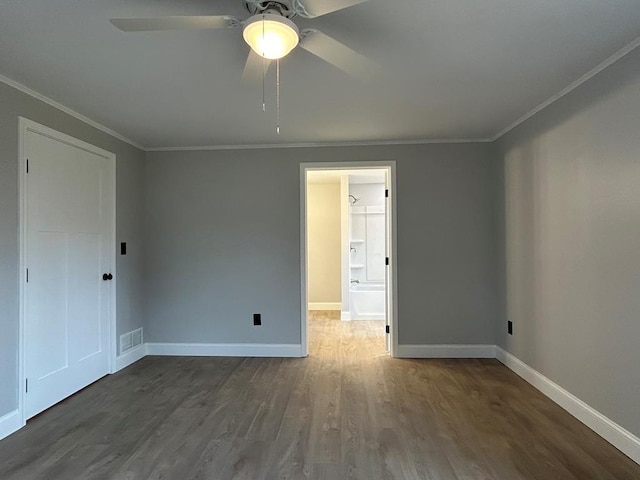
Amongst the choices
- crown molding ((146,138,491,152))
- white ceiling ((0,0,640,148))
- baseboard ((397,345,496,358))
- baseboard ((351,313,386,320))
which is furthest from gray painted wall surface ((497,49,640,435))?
baseboard ((351,313,386,320))

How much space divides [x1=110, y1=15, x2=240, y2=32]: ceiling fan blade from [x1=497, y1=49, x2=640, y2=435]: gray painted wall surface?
2102 millimetres

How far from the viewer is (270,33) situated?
1.51 m

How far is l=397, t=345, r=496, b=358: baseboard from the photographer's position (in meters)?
3.74

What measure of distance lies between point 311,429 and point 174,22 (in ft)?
7.52

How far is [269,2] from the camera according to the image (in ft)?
4.90

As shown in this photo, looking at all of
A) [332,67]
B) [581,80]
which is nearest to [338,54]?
[332,67]

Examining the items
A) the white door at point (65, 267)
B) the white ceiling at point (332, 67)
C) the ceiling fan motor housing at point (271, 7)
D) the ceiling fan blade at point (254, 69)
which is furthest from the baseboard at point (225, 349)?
the ceiling fan motor housing at point (271, 7)

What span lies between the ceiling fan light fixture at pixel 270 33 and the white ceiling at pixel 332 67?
0.68 ft

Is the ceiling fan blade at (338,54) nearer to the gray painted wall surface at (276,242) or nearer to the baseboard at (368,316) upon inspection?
the gray painted wall surface at (276,242)

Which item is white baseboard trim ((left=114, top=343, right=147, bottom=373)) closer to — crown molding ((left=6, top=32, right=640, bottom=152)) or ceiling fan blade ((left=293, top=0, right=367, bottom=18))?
crown molding ((left=6, top=32, right=640, bottom=152))

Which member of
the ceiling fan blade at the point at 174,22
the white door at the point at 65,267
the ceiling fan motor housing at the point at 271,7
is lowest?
the white door at the point at 65,267

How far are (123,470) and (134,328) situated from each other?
2.05 metres

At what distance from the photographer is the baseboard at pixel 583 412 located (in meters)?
2.02

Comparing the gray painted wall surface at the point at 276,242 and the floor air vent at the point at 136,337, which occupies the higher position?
the gray painted wall surface at the point at 276,242
